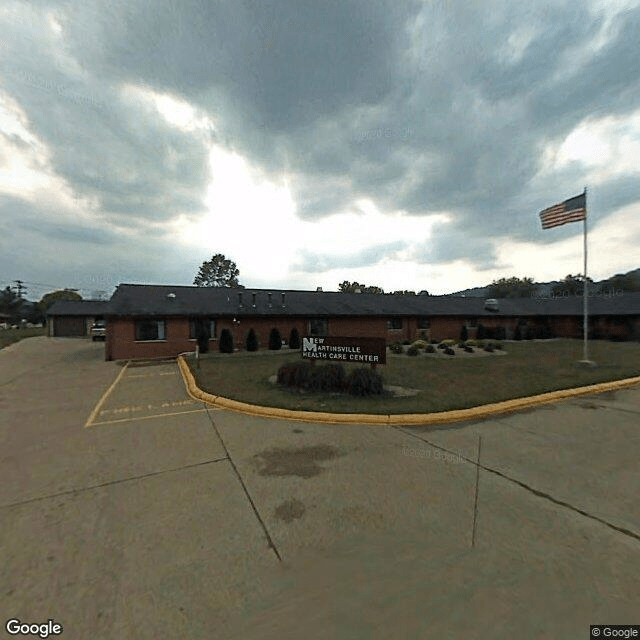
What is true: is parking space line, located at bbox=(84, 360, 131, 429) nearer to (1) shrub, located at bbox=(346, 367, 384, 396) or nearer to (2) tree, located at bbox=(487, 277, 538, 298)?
(1) shrub, located at bbox=(346, 367, 384, 396)

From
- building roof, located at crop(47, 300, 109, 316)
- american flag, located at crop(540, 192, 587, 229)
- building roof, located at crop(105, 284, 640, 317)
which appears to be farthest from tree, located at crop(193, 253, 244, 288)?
american flag, located at crop(540, 192, 587, 229)

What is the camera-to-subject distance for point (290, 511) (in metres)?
3.67

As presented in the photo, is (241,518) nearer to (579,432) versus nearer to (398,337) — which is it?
(579,432)

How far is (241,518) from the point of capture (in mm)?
3559

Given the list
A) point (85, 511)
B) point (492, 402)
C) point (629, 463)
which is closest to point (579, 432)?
point (629, 463)

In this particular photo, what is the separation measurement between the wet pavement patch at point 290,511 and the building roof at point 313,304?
60.3 ft

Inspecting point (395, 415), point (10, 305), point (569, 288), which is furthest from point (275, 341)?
point (10, 305)

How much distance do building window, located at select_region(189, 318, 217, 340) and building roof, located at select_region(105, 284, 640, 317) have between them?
500 millimetres

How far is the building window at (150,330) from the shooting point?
19.3m

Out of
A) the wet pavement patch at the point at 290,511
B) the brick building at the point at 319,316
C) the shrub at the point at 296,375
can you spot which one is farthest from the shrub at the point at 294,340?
the wet pavement patch at the point at 290,511

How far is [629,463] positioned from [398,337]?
74.4 feet

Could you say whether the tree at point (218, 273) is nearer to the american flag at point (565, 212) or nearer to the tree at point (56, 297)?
the tree at point (56, 297)

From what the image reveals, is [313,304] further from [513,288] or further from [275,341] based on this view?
[513,288]

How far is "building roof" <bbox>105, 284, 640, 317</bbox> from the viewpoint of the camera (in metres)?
21.1
